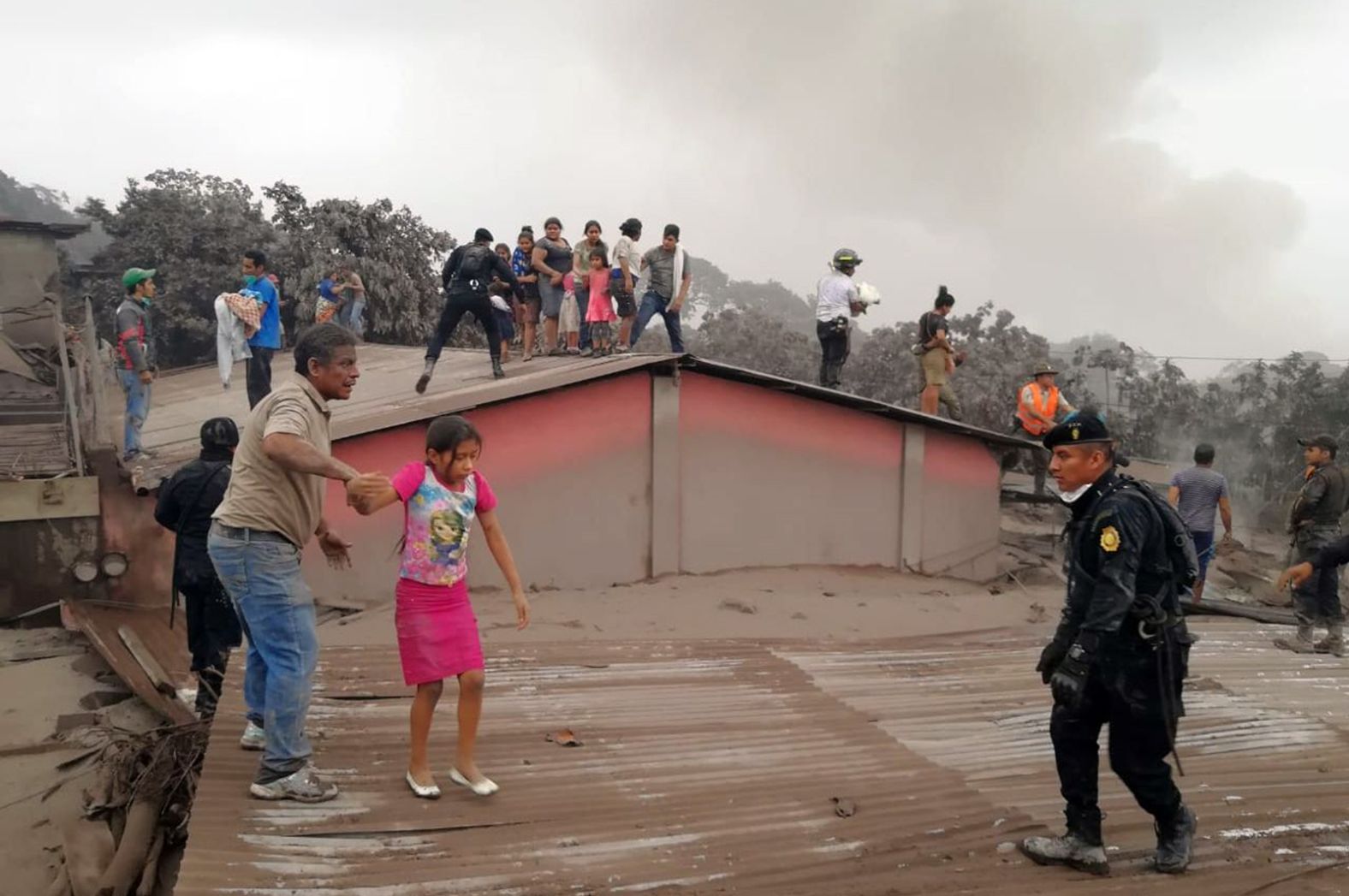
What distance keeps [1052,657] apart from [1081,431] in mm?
873

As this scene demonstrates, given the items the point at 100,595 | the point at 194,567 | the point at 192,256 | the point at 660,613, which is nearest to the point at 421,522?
the point at 194,567

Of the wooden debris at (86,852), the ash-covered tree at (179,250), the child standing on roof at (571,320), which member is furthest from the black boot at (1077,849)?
the ash-covered tree at (179,250)

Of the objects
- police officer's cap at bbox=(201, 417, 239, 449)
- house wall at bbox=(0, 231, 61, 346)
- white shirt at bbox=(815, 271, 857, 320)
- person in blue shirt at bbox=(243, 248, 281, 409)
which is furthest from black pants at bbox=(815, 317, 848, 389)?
house wall at bbox=(0, 231, 61, 346)

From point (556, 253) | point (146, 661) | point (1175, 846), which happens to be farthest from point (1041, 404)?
point (146, 661)

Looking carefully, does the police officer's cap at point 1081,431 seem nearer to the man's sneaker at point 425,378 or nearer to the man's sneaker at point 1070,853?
the man's sneaker at point 1070,853

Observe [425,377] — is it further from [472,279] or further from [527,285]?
[527,285]

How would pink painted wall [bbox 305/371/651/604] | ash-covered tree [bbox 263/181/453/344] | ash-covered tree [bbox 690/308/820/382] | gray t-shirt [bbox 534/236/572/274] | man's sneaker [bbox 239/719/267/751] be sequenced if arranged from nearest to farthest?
man's sneaker [bbox 239/719/267/751]
pink painted wall [bbox 305/371/651/604]
gray t-shirt [bbox 534/236/572/274]
ash-covered tree [bbox 263/181/453/344]
ash-covered tree [bbox 690/308/820/382]

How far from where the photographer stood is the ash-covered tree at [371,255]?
19.4 m

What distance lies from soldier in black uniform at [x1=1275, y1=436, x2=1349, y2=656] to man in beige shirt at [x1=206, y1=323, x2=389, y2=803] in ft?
22.6

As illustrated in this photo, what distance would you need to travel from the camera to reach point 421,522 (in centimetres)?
390

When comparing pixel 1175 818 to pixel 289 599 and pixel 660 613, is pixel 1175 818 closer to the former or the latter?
pixel 289 599

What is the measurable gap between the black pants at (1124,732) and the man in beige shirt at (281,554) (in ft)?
9.38

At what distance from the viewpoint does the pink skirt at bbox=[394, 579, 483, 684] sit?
12.7 ft

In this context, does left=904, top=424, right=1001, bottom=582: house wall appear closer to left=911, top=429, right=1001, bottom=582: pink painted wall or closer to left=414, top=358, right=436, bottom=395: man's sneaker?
left=911, top=429, right=1001, bottom=582: pink painted wall
